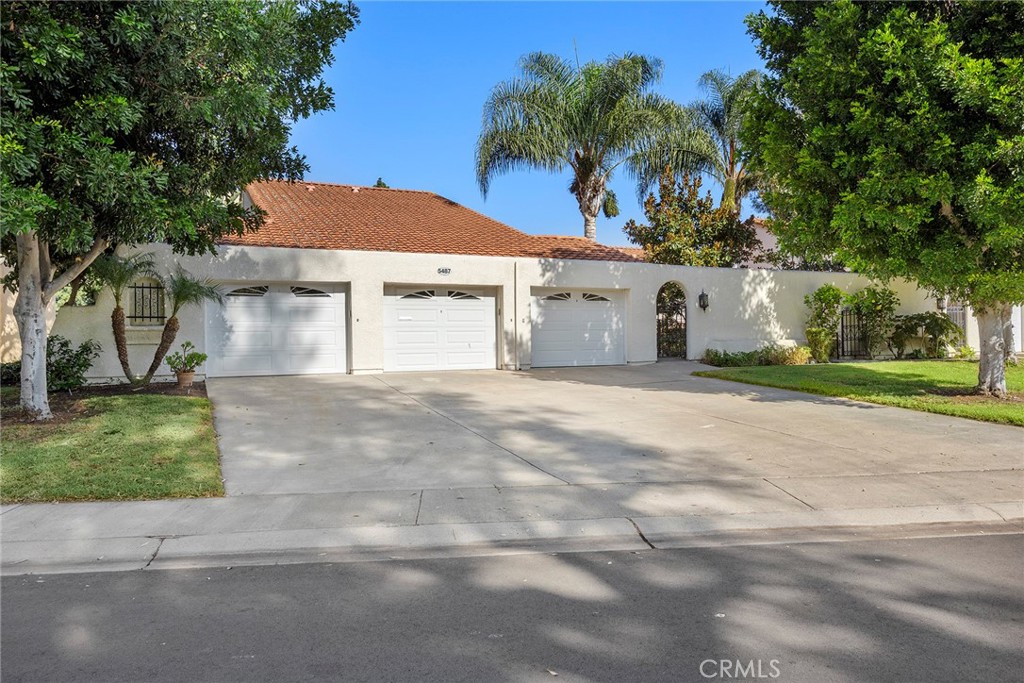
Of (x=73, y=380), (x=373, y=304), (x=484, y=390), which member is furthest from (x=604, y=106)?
(x=73, y=380)

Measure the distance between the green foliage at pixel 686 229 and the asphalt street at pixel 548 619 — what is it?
18264 millimetres

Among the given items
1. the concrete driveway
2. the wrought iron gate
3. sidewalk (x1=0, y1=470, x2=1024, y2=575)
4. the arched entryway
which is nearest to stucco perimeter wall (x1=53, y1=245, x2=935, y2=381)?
the arched entryway

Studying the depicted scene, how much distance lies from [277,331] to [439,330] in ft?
13.1

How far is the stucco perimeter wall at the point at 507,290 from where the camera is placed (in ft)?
46.2

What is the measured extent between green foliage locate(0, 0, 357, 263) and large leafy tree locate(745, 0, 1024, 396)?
27.0 ft

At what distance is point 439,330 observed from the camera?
1703 centimetres

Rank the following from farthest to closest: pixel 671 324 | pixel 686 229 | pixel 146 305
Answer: pixel 686 229 < pixel 671 324 < pixel 146 305

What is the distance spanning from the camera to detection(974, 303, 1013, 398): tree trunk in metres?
11.1

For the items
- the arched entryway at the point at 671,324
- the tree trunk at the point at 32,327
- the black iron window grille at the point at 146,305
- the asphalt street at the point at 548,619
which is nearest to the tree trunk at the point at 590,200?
the arched entryway at the point at 671,324

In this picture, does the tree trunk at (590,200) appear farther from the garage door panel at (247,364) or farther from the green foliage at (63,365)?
the green foliage at (63,365)

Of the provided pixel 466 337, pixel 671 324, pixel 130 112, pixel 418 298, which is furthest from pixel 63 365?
pixel 671 324

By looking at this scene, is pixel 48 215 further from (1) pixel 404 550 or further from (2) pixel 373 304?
(2) pixel 373 304

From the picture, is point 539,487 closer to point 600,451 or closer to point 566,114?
point 600,451

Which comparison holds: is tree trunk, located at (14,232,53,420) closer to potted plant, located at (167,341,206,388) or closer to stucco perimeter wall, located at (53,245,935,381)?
potted plant, located at (167,341,206,388)
